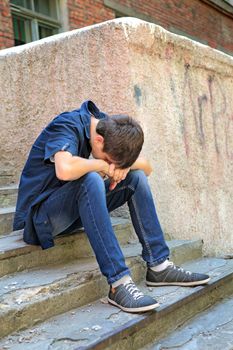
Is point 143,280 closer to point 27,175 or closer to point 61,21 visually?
point 27,175

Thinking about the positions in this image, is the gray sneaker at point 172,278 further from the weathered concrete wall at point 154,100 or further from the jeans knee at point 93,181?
the weathered concrete wall at point 154,100

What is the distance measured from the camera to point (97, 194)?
228cm

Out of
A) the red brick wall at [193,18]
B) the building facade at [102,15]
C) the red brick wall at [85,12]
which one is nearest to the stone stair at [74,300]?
the building facade at [102,15]

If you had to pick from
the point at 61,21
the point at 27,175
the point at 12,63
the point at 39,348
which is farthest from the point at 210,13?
the point at 39,348

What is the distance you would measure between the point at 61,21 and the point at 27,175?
5880mm

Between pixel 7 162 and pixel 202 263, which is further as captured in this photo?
pixel 7 162

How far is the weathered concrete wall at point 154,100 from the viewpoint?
10.5 feet

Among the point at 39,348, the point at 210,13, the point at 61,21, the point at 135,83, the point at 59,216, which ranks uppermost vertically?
the point at 210,13

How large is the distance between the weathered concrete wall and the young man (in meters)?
0.63

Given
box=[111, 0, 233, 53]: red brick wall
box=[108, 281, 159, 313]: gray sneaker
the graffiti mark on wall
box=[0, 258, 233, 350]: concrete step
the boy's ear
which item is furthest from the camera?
box=[111, 0, 233, 53]: red brick wall

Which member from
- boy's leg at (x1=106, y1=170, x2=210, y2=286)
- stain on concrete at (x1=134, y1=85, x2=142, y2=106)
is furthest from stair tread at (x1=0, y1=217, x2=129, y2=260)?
stain on concrete at (x1=134, y1=85, x2=142, y2=106)

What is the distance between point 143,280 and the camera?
2723 mm

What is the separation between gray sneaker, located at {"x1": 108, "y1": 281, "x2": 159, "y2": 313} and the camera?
7.19 feet

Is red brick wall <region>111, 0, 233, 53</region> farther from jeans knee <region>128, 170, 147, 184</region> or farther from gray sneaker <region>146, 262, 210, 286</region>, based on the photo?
gray sneaker <region>146, 262, 210, 286</region>
